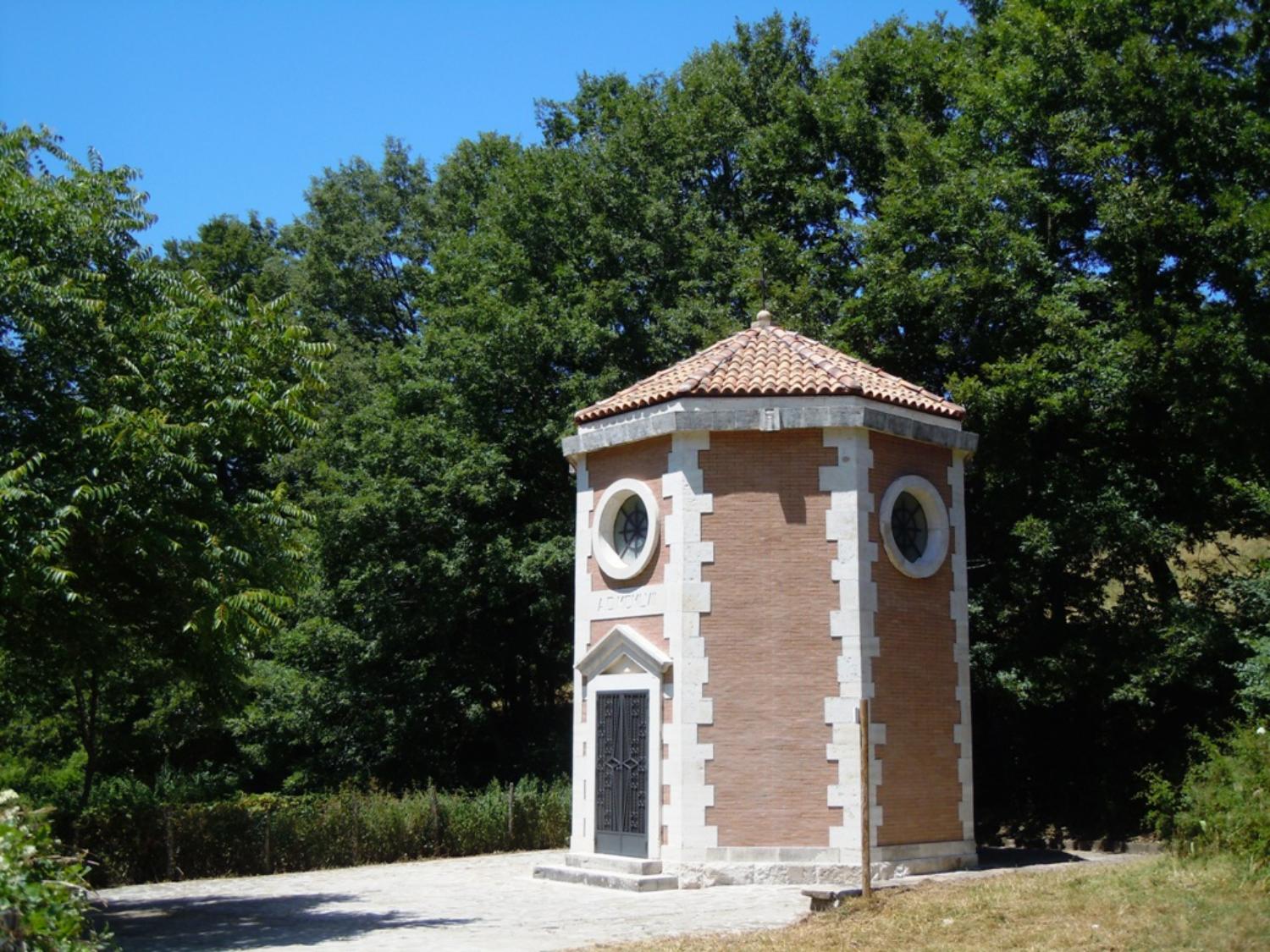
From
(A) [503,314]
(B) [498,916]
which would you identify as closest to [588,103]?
(A) [503,314]

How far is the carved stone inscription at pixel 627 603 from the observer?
18125 millimetres

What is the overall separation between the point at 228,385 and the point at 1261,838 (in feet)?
41.1

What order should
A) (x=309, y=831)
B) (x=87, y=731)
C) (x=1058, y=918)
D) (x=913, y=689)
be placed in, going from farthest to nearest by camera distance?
(x=87, y=731), (x=309, y=831), (x=913, y=689), (x=1058, y=918)

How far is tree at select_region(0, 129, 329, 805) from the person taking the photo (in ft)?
43.1

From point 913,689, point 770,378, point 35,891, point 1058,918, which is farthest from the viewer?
point 770,378

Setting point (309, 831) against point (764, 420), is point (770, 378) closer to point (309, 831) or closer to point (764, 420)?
point (764, 420)

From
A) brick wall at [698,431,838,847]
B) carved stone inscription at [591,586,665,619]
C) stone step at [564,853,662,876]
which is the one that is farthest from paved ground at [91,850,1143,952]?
carved stone inscription at [591,586,665,619]

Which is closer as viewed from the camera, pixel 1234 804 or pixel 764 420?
pixel 1234 804

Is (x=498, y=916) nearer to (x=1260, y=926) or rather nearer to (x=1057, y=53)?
(x=1260, y=926)

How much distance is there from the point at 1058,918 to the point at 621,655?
839 centimetres

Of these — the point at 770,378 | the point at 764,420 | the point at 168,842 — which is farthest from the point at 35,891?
the point at 770,378

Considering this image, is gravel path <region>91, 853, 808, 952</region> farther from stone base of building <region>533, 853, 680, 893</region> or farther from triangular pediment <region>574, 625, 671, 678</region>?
triangular pediment <region>574, 625, 671, 678</region>

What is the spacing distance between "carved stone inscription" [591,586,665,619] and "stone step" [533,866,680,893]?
3728 mm

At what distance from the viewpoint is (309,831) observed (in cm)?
2141
